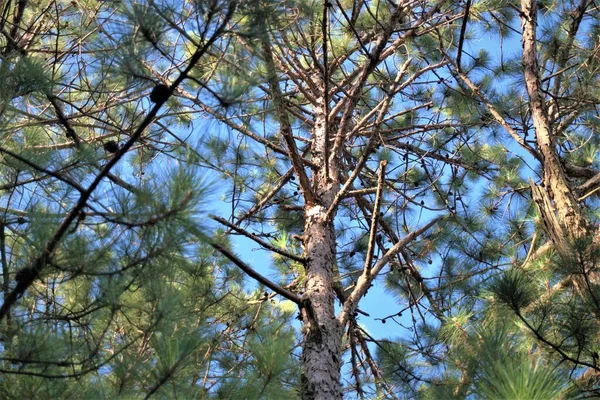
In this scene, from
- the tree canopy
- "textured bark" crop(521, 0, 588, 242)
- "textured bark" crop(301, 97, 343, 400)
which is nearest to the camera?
the tree canopy

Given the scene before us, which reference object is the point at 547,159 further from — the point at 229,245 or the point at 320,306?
the point at 229,245

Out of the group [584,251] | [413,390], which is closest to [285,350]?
[584,251]

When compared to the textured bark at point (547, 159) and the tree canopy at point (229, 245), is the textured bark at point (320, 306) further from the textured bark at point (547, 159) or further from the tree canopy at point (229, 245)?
the textured bark at point (547, 159)

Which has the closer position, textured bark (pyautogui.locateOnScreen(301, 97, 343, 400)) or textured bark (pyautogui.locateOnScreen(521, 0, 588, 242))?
textured bark (pyautogui.locateOnScreen(521, 0, 588, 242))

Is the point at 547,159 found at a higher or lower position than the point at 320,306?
higher

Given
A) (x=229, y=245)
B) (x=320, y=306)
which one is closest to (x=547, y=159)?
(x=320, y=306)

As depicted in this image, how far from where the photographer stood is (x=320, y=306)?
3490 mm

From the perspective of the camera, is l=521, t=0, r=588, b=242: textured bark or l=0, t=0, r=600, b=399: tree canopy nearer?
l=0, t=0, r=600, b=399: tree canopy

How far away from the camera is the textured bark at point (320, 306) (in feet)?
10.5

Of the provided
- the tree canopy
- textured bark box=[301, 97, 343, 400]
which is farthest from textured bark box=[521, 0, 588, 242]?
textured bark box=[301, 97, 343, 400]

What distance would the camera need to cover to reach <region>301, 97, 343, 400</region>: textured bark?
3193 mm

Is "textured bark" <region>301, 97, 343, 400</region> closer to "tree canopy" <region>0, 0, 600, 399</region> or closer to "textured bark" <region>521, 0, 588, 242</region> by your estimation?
"tree canopy" <region>0, 0, 600, 399</region>

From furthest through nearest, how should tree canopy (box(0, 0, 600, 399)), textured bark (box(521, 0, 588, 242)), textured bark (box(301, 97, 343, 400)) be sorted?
textured bark (box(301, 97, 343, 400)) < textured bark (box(521, 0, 588, 242)) < tree canopy (box(0, 0, 600, 399))

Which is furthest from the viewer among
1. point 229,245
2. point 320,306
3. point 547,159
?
point 229,245
